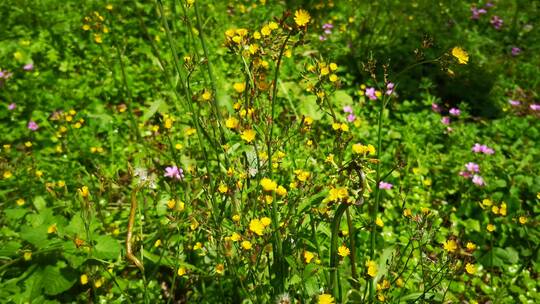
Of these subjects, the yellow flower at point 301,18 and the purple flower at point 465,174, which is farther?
the purple flower at point 465,174

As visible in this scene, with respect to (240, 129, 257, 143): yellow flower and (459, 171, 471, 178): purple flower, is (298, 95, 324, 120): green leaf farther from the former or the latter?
(240, 129, 257, 143): yellow flower

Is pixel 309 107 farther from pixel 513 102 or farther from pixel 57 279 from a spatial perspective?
pixel 57 279

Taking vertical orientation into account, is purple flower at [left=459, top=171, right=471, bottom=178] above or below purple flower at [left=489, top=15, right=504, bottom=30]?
below

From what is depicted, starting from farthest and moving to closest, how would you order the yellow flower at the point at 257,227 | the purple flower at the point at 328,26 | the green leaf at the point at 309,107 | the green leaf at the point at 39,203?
the purple flower at the point at 328,26
the green leaf at the point at 309,107
the green leaf at the point at 39,203
the yellow flower at the point at 257,227

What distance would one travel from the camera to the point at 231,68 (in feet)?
12.0

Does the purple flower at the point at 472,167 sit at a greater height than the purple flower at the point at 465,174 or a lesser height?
greater

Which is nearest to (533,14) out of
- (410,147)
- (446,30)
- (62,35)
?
(446,30)

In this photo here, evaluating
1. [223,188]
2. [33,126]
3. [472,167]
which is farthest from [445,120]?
[33,126]

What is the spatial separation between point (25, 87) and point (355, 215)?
2.96 metres

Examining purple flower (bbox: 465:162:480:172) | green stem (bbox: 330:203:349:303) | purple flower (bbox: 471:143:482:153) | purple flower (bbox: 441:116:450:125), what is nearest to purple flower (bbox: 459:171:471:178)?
purple flower (bbox: 465:162:480:172)

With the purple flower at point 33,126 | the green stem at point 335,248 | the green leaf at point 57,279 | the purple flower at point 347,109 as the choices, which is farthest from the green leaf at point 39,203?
the purple flower at point 347,109

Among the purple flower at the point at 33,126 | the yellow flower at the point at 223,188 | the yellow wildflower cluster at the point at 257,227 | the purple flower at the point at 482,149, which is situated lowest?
the purple flower at the point at 482,149

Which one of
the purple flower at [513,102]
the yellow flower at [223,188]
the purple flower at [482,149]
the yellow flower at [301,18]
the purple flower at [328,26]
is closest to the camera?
the yellow flower at [301,18]

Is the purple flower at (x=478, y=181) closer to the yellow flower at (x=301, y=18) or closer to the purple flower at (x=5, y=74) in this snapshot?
the yellow flower at (x=301, y=18)
